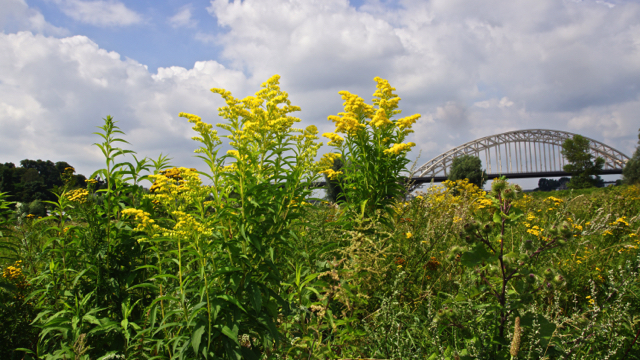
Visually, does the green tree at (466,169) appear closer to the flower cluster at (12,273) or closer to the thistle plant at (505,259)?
the thistle plant at (505,259)

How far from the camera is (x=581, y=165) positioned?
47312 millimetres

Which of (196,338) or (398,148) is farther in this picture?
(398,148)

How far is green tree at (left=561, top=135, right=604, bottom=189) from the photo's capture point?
4497 centimetres

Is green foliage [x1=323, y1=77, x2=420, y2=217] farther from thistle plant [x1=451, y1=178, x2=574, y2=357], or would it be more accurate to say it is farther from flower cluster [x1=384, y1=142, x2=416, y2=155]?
thistle plant [x1=451, y1=178, x2=574, y2=357]

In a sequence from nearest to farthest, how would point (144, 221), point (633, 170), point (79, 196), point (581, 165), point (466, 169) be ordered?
1. point (144, 221)
2. point (79, 196)
3. point (633, 170)
4. point (581, 165)
5. point (466, 169)

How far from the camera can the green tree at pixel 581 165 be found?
4497cm

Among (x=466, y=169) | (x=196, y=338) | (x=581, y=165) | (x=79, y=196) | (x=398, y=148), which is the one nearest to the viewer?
(x=196, y=338)

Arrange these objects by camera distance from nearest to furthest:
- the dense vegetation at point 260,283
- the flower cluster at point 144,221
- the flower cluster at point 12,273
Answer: the dense vegetation at point 260,283
the flower cluster at point 144,221
the flower cluster at point 12,273

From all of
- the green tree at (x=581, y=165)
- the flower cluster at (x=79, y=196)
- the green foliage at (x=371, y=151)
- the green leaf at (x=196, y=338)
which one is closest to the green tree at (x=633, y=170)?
the green tree at (x=581, y=165)

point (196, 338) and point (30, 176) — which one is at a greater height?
point (30, 176)

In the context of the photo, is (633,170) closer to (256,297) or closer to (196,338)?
(256,297)

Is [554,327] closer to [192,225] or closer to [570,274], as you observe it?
[570,274]

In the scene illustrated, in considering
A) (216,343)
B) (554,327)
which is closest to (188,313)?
(216,343)

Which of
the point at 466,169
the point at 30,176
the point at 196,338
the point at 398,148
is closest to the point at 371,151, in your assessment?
the point at 398,148
